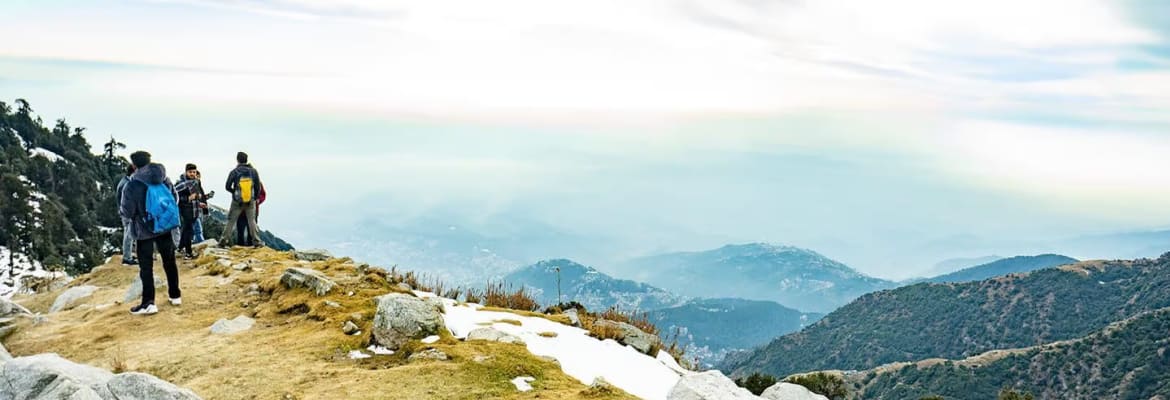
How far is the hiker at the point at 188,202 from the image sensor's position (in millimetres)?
19266

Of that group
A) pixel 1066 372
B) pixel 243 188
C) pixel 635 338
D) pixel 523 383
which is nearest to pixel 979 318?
pixel 1066 372

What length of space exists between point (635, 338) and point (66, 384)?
981 cm

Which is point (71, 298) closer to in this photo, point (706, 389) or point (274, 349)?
point (274, 349)

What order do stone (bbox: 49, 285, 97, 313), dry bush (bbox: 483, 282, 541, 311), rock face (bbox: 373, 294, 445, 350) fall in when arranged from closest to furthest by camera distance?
rock face (bbox: 373, 294, 445, 350), stone (bbox: 49, 285, 97, 313), dry bush (bbox: 483, 282, 541, 311)

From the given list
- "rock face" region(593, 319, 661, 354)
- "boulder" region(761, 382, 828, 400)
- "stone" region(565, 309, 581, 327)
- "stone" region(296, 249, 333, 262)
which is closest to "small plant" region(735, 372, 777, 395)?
"rock face" region(593, 319, 661, 354)

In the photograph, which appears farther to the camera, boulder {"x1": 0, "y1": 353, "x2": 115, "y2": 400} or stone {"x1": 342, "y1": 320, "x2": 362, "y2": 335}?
stone {"x1": 342, "y1": 320, "x2": 362, "y2": 335}

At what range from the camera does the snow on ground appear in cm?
1157

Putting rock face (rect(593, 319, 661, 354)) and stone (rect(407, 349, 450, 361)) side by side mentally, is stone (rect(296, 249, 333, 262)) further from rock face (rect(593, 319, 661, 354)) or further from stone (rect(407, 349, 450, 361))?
stone (rect(407, 349, 450, 361))

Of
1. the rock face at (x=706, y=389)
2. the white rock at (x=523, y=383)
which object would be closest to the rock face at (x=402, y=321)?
the white rock at (x=523, y=383)

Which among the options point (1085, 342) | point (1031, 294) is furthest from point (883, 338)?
point (1085, 342)

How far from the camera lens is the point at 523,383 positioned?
31.7ft

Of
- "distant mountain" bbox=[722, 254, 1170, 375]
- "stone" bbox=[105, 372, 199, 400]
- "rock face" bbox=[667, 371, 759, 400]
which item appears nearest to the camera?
"stone" bbox=[105, 372, 199, 400]

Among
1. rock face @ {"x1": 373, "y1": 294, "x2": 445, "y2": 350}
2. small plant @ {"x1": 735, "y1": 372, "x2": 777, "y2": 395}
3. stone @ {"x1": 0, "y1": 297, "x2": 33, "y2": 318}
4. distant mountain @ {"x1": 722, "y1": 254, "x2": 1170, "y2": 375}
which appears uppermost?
rock face @ {"x1": 373, "y1": 294, "x2": 445, "y2": 350}

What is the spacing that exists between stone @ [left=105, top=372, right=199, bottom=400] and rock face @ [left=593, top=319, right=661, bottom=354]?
Result: 8.42 metres
